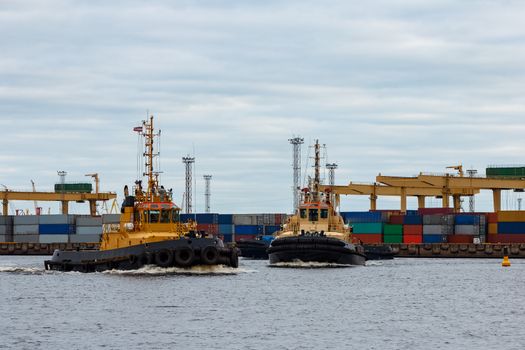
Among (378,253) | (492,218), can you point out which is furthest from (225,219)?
(378,253)

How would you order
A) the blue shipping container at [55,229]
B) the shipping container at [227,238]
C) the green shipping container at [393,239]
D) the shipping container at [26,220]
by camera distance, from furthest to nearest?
1. the shipping container at [26,220]
2. the blue shipping container at [55,229]
3. the shipping container at [227,238]
4. the green shipping container at [393,239]

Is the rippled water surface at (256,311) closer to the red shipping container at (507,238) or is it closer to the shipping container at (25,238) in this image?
the red shipping container at (507,238)

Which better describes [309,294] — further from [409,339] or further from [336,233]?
[336,233]

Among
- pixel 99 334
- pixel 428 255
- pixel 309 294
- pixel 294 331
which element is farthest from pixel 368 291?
pixel 428 255

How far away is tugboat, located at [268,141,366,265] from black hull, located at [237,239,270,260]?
21.2 m

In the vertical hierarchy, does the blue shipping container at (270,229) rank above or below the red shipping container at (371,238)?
above

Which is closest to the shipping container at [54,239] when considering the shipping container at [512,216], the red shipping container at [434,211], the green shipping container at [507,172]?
the red shipping container at [434,211]

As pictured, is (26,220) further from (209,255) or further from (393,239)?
(209,255)

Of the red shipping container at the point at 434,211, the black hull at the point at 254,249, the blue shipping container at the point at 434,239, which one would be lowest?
the black hull at the point at 254,249

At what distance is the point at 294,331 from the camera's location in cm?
Result: 3997

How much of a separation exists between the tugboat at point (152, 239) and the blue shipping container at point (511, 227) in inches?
2254

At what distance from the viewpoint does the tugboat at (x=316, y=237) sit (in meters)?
71.5

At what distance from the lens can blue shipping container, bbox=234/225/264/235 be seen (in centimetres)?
12775

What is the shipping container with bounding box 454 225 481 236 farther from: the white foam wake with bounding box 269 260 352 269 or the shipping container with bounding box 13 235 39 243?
the shipping container with bounding box 13 235 39 243
